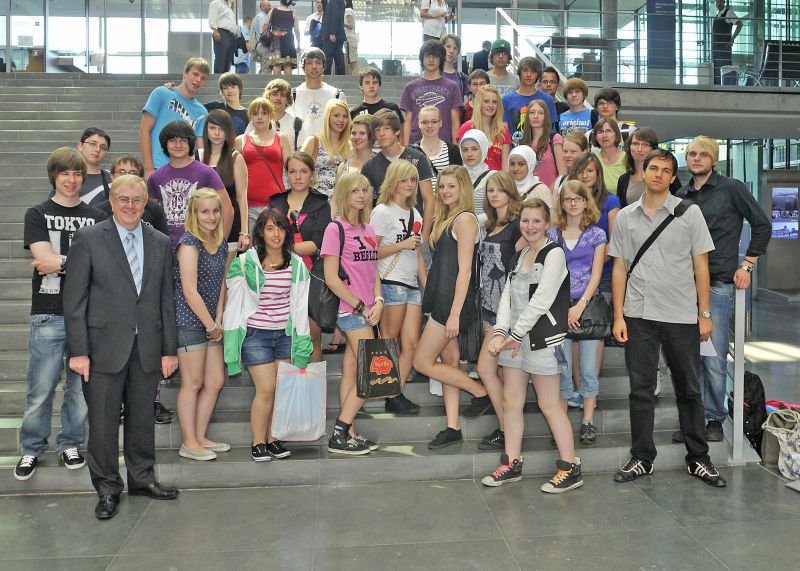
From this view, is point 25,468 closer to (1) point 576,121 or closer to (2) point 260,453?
(2) point 260,453

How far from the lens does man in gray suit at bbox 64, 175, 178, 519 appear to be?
14.7 ft

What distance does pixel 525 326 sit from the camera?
187 inches

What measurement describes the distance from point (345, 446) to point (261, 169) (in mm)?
2361

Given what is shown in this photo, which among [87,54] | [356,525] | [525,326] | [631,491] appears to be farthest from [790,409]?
[87,54]

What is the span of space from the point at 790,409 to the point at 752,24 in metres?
12.6

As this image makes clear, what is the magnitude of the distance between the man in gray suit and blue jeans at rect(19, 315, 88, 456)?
17.3 inches

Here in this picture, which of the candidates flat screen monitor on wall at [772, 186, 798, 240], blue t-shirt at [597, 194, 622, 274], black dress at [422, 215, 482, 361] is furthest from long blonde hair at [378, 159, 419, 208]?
flat screen monitor on wall at [772, 186, 798, 240]

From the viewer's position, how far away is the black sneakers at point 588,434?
5363 mm

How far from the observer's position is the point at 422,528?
4352 millimetres

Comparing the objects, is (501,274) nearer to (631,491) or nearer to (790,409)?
(631,491)

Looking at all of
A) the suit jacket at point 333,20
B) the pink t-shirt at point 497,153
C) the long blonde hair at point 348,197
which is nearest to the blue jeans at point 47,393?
the long blonde hair at point 348,197

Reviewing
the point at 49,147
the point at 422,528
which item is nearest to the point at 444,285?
the point at 422,528

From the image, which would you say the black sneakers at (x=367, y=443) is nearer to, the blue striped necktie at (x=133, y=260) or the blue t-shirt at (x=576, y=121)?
the blue striped necktie at (x=133, y=260)

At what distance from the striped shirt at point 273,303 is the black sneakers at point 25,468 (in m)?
1.59
